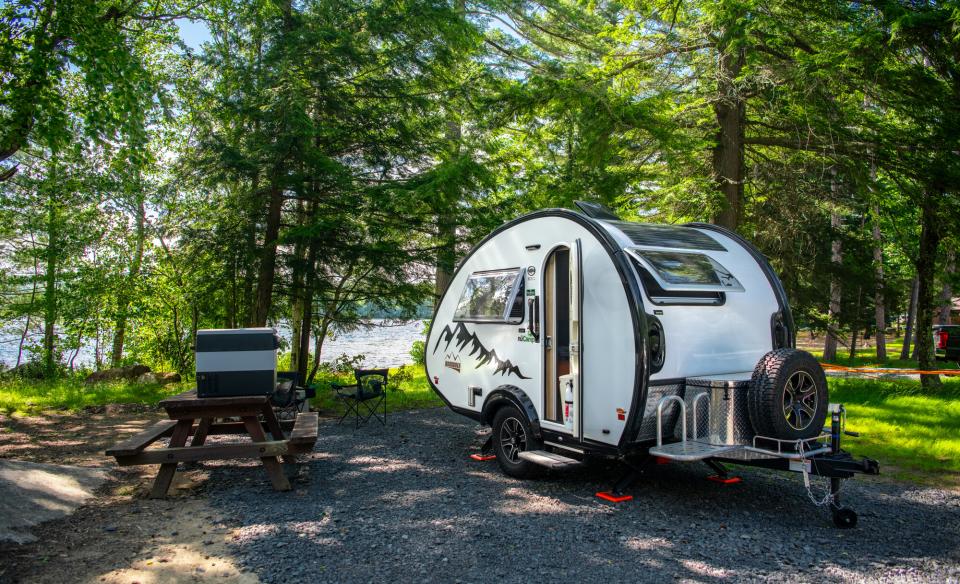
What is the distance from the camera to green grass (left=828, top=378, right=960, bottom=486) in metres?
7.18

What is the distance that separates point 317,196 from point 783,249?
1056 cm

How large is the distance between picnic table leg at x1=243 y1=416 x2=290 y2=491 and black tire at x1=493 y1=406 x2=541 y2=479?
2207 millimetres

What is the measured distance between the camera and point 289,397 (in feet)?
28.3

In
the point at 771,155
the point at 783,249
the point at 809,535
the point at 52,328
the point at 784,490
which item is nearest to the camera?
the point at 809,535

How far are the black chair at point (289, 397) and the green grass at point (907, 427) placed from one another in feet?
23.9

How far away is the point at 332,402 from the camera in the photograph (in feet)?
38.5

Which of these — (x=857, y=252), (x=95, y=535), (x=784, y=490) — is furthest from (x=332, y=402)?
(x=857, y=252)

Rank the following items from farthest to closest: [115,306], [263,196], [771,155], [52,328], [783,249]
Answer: [52,328], [115,306], [783,249], [771,155], [263,196]

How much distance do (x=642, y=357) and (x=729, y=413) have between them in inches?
32.8

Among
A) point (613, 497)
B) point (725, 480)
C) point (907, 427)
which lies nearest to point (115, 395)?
point (613, 497)

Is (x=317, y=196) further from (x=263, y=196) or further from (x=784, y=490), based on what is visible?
(x=784, y=490)

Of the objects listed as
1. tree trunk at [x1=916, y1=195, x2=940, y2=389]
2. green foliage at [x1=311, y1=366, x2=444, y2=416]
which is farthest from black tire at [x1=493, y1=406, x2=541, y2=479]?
Answer: tree trunk at [x1=916, y1=195, x2=940, y2=389]

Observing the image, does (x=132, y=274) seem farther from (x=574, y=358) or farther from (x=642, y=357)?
(x=642, y=357)

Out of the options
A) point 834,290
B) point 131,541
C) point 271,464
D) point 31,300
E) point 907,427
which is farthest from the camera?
point 834,290
